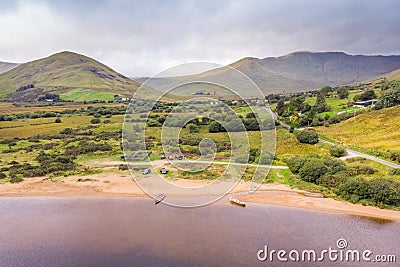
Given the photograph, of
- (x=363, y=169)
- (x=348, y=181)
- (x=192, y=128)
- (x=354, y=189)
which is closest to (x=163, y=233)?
(x=354, y=189)

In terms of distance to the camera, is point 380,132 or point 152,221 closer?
point 152,221

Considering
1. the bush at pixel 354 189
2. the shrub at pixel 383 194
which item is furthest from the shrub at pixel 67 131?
the shrub at pixel 383 194

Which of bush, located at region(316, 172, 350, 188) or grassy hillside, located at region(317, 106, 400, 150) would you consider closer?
bush, located at region(316, 172, 350, 188)

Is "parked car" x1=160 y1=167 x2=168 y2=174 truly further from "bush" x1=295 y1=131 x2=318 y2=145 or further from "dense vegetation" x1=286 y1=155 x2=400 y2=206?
"bush" x1=295 y1=131 x2=318 y2=145

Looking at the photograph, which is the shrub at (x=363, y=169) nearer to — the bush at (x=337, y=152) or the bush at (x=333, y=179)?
the bush at (x=333, y=179)

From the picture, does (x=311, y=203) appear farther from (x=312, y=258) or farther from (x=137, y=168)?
(x=137, y=168)

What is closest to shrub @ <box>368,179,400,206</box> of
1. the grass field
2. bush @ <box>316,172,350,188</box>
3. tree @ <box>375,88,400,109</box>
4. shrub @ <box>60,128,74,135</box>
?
bush @ <box>316,172,350,188</box>

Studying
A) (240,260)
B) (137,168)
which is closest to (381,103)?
(137,168)
